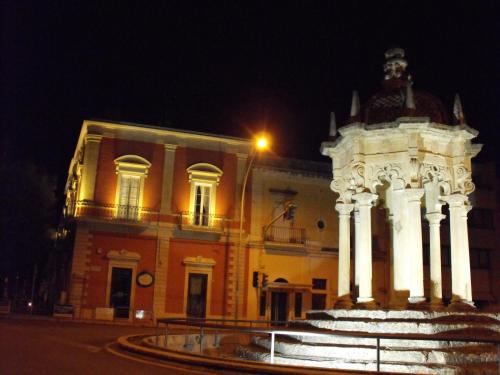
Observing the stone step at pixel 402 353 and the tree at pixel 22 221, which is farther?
the tree at pixel 22 221

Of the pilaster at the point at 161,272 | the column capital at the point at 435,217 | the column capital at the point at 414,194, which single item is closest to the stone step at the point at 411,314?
the column capital at the point at 414,194

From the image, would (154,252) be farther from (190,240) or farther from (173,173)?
(173,173)

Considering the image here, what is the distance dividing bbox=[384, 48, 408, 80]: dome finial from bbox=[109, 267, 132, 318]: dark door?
20717 mm

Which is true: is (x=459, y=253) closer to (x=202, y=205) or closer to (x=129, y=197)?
(x=202, y=205)

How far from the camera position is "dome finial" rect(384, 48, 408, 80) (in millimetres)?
15140

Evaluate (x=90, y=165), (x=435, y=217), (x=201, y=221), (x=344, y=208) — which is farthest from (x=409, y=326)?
(x=90, y=165)

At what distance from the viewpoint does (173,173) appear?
32938mm

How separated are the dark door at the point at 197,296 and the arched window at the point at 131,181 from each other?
4970 millimetres

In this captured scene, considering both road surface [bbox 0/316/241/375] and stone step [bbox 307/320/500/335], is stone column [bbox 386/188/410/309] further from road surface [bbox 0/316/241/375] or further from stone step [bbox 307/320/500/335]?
road surface [bbox 0/316/241/375]

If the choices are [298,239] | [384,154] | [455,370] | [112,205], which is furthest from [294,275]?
[455,370]

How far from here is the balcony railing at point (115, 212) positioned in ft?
102

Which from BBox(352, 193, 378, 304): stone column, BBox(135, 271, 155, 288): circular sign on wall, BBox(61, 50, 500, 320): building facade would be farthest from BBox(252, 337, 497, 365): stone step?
BBox(135, 271, 155, 288): circular sign on wall

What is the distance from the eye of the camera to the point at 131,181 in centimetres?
3253

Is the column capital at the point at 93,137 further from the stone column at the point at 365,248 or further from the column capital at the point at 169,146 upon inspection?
the stone column at the point at 365,248
